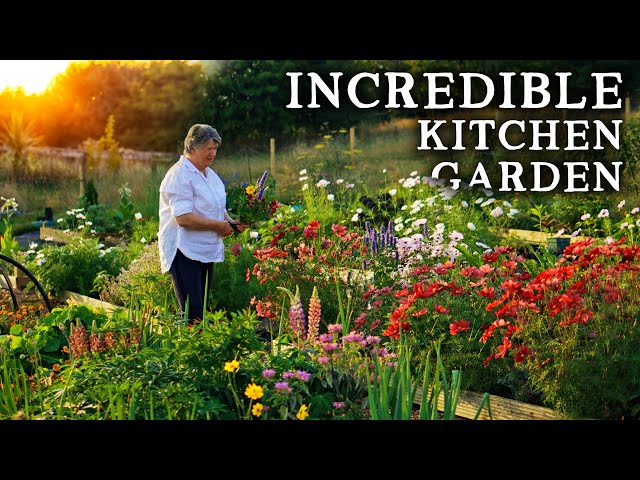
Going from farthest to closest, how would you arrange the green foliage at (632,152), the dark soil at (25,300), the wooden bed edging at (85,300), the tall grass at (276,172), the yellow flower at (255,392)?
the tall grass at (276,172) → the green foliage at (632,152) → the dark soil at (25,300) → the wooden bed edging at (85,300) → the yellow flower at (255,392)

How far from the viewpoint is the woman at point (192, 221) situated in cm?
531

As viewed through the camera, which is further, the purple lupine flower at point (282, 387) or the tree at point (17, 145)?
the tree at point (17, 145)

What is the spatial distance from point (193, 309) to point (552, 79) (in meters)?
14.7

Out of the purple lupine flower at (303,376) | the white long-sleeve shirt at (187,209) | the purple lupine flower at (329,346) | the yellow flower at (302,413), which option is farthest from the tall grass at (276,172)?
the yellow flower at (302,413)

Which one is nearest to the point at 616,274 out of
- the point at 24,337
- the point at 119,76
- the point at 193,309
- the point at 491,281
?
the point at 491,281

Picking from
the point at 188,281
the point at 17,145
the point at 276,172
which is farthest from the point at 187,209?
the point at 17,145

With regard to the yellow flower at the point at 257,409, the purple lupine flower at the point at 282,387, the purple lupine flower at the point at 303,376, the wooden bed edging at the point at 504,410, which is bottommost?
the wooden bed edging at the point at 504,410

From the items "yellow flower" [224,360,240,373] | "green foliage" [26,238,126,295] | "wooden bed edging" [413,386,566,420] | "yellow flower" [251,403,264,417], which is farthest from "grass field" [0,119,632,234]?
"yellow flower" [251,403,264,417]

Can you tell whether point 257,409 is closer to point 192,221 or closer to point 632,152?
point 192,221

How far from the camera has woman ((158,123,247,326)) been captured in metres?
5.31

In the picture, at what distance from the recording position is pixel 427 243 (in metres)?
6.06

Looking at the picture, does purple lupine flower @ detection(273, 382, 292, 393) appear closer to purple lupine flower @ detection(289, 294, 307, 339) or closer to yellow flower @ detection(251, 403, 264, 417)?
yellow flower @ detection(251, 403, 264, 417)

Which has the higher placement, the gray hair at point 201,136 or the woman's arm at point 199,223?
the gray hair at point 201,136

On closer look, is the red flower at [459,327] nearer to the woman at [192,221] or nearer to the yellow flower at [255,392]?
the yellow flower at [255,392]
